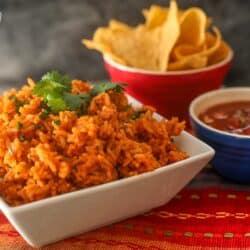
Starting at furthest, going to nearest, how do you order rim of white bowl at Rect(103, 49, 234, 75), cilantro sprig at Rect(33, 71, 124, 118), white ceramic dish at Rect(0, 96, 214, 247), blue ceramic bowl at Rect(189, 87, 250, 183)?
rim of white bowl at Rect(103, 49, 234, 75) < blue ceramic bowl at Rect(189, 87, 250, 183) < cilantro sprig at Rect(33, 71, 124, 118) < white ceramic dish at Rect(0, 96, 214, 247)

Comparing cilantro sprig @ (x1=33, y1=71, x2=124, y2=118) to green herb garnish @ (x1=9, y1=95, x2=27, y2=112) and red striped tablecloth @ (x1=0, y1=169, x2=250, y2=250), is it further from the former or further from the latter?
red striped tablecloth @ (x1=0, y1=169, x2=250, y2=250)

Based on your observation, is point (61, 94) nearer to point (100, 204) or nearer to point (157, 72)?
point (100, 204)

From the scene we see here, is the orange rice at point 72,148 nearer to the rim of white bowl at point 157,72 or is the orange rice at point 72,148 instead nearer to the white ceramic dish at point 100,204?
the white ceramic dish at point 100,204

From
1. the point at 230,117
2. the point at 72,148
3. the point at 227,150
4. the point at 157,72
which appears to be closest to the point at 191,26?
the point at 157,72

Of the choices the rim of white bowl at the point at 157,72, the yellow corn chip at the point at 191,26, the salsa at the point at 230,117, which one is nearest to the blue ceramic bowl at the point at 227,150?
the salsa at the point at 230,117

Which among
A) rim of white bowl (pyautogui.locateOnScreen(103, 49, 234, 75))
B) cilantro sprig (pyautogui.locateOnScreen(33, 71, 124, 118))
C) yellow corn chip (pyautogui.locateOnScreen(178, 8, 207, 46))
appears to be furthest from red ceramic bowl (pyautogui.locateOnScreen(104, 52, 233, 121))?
cilantro sprig (pyautogui.locateOnScreen(33, 71, 124, 118))

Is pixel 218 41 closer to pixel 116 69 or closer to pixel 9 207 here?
pixel 116 69

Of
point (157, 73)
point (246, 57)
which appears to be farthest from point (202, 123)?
point (246, 57)
